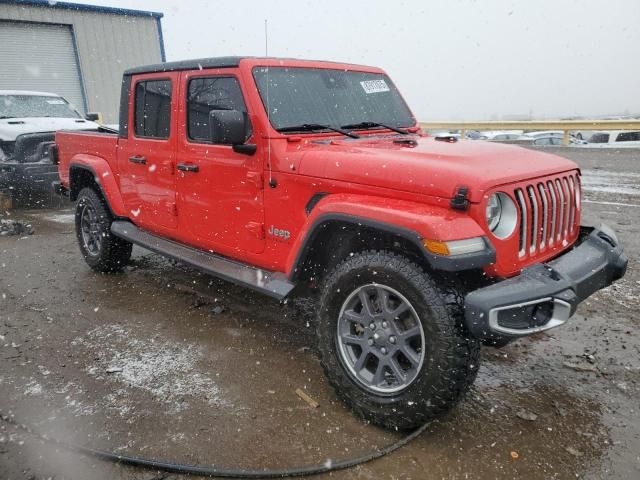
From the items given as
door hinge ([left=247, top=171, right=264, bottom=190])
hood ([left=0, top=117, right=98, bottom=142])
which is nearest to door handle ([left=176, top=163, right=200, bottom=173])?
door hinge ([left=247, top=171, right=264, bottom=190])

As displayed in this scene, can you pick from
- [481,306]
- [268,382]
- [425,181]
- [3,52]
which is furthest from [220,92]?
[3,52]

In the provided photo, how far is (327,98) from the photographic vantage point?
3.55 metres

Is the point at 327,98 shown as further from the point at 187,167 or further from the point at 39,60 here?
the point at 39,60

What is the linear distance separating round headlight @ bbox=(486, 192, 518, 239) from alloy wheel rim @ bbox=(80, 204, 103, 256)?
3.89 metres

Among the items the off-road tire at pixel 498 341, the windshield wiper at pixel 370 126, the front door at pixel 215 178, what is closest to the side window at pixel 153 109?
the front door at pixel 215 178

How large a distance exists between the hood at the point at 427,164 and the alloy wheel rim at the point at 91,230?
2.87 meters

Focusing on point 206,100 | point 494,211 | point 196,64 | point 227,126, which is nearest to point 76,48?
point 196,64

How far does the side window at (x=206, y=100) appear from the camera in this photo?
3.39 meters

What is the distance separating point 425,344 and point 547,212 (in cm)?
103

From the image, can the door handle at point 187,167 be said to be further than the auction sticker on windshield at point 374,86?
No

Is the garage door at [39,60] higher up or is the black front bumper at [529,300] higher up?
the garage door at [39,60]

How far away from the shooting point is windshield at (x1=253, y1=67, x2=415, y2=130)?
3.30 m

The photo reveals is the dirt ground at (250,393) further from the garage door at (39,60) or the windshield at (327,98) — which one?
the garage door at (39,60)

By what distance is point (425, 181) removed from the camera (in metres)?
2.44
